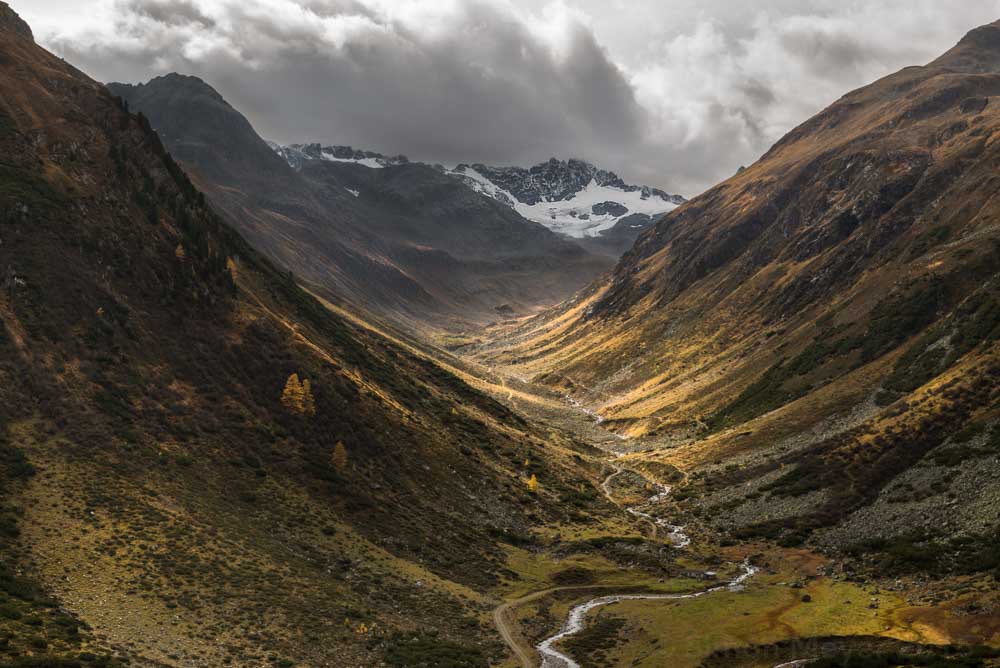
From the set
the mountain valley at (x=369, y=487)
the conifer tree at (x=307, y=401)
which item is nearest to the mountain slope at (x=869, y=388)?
the mountain valley at (x=369, y=487)

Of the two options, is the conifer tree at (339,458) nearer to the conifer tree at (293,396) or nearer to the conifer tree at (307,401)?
the conifer tree at (307,401)

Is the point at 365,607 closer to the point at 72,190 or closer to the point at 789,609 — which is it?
the point at 789,609

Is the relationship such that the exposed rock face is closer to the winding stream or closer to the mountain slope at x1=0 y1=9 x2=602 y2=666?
the mountain slope at x1=0 y1=9 x2=602 y2=666

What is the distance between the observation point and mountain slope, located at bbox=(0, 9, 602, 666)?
166 feet

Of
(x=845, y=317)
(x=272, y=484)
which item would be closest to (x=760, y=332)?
(x=845, y=317)

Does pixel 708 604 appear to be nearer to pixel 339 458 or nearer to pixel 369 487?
pixel 369 487

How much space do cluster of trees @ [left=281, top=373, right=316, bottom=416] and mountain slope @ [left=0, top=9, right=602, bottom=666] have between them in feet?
1.41

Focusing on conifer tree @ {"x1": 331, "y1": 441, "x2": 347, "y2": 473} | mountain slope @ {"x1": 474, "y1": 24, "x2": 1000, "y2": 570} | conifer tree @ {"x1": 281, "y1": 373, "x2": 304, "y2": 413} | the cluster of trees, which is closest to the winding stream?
mountain slope @ {"x1": 474, "y1": 24, "x2": 1000, "y2": 570}

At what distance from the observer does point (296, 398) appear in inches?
3484

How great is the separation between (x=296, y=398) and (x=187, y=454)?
1899cm

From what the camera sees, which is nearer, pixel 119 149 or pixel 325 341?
pixel 119 149

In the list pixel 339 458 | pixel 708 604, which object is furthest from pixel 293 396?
pixel 708 604

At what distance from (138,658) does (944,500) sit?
80.1m

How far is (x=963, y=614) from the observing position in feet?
170
